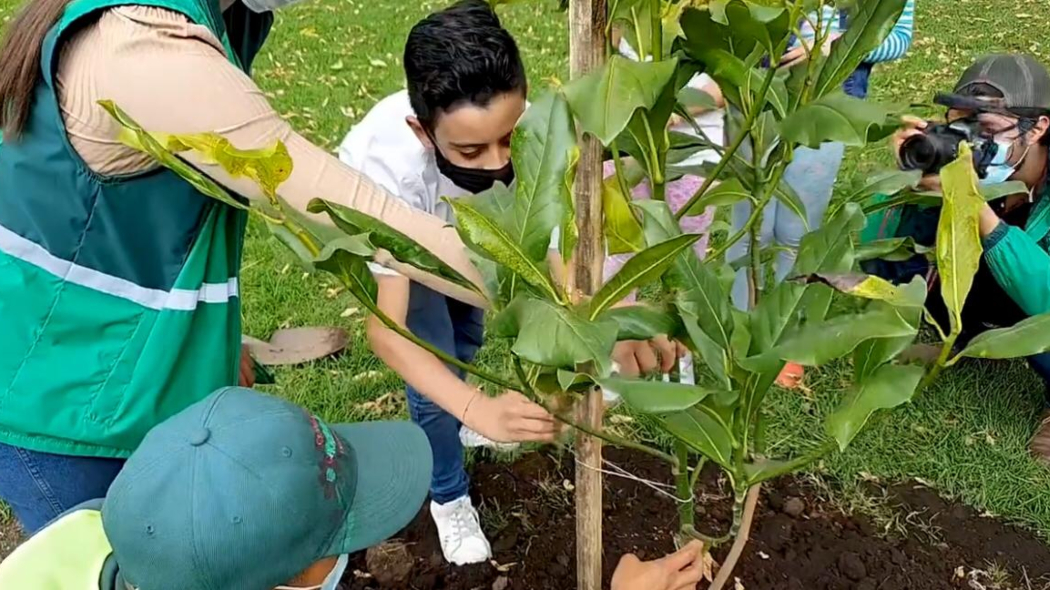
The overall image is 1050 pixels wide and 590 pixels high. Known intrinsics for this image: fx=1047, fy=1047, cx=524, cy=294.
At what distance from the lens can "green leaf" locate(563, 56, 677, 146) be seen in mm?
963

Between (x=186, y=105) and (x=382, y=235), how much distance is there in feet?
0.97

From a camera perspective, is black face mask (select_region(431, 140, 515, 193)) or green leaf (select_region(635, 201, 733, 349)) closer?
green leaf (select_region(635, 201, 733, 349))

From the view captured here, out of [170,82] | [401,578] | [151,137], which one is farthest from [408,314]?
[151,137]

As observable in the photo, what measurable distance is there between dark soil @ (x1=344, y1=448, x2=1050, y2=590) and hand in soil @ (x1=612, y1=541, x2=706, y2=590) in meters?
0.70

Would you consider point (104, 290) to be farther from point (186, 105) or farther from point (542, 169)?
point (542, 169)

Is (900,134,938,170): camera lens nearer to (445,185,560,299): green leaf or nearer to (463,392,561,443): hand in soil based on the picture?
(463,392,561,443): hand in soil

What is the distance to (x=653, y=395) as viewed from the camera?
104cm

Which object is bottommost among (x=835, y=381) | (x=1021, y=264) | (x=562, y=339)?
(x=835, y=381)

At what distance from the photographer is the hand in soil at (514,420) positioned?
1510 mm

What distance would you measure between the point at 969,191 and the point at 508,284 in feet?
1.53

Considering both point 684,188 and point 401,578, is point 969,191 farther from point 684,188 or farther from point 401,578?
point 684,188

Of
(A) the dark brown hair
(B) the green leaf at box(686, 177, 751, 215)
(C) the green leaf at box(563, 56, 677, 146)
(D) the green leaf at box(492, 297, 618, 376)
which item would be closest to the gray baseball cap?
(B) the green leaf at box(686, 177, 751, 215)

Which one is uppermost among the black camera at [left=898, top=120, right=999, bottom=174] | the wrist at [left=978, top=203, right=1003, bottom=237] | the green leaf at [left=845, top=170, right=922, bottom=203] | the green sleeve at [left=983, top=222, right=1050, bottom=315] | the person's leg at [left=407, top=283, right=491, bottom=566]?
the green leaf at [left=845, top=170, right=922, bottom=203]

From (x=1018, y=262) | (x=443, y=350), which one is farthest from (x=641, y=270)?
(x=1018, y=262)
